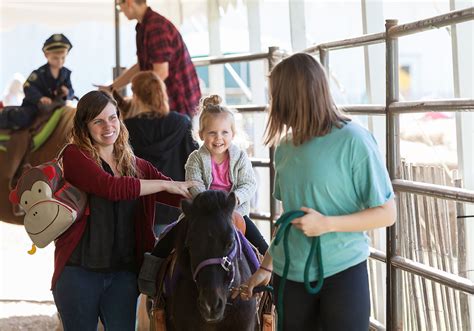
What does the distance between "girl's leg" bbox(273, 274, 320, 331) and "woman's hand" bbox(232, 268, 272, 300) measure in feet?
0.68

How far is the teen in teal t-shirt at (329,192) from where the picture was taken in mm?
2488

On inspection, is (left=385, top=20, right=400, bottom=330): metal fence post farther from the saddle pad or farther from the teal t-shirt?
the saddle pad

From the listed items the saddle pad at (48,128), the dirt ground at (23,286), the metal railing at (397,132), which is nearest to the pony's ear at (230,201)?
the metal railing at (397,132)

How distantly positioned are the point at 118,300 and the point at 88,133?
27.3 inches

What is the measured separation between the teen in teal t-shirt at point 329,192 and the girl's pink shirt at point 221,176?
1.10 metres

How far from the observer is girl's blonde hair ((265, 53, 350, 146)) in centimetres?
252

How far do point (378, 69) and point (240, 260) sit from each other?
2817 mm

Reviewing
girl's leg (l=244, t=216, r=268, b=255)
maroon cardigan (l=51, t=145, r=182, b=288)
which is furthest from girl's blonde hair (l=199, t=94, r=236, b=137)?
girl's leg (l=244, t=216, r=268, b=255)

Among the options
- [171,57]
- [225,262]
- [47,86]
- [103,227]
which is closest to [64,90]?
[47,86]

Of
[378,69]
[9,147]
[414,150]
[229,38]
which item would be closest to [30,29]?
[229,38]

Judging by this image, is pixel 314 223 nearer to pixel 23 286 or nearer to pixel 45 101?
pixel 45 101

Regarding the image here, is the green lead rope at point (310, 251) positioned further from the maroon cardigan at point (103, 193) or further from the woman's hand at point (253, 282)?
the maroon cardigan at point (103, 193)

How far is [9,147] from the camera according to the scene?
7.05 meters

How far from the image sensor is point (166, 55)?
5.80 metres
